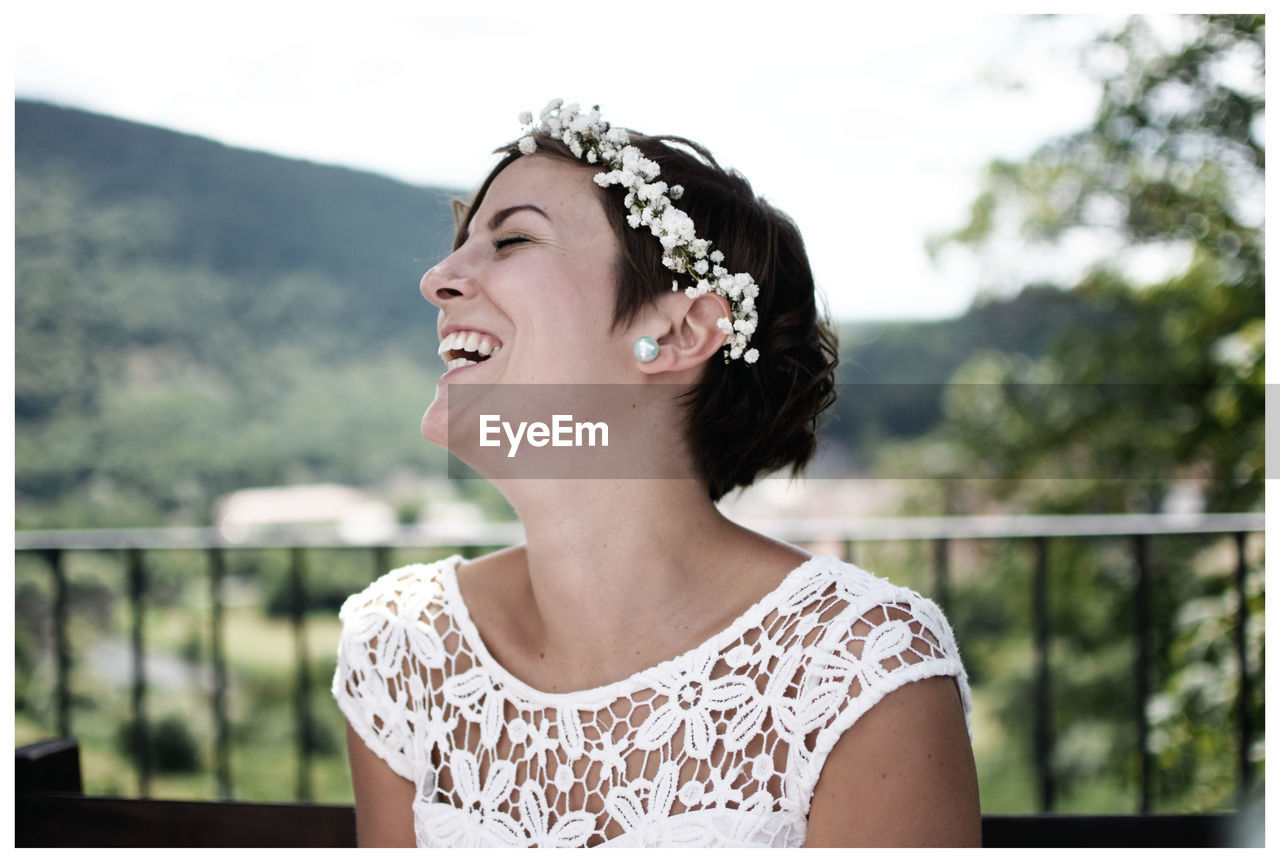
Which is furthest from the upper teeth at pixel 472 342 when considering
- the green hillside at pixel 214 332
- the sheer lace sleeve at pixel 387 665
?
the green hillside at pixel 214 332

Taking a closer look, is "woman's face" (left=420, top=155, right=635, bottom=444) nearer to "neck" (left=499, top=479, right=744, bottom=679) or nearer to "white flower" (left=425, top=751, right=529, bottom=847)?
"neck" (left=499, top=479, right=744, bottom=679)

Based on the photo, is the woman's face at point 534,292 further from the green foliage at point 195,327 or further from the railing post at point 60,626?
the green foliage at point 195,327

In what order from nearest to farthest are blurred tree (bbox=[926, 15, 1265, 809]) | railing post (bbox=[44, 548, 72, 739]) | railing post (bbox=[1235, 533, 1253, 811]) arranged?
→ railing post (bbox=[1235, 533, 1253, 811])
railing post (bbox=[44, 548, 72, 739])
blurred tree (bbox=[926, 15, 1265, 809])

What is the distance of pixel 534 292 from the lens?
3.95 ft


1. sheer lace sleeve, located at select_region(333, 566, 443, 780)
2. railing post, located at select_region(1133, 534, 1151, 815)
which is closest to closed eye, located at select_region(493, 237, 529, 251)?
sheer lace sleeve, located at select_region(333, 566, 443, 780)

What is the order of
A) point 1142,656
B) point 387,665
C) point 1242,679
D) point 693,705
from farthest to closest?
1. point 1142,656
2. point 1242,679
3. point 387,665
4. point 693,705

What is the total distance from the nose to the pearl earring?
22 cm

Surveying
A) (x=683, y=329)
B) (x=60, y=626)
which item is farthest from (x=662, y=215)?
(x=60, y=626)

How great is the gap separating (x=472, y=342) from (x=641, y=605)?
1.30 ft

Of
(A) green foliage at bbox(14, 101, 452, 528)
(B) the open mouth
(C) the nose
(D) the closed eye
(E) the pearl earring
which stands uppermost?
(A) green foliage at bbox(14, 101, 452, 528)

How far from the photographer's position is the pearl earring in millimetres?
1229

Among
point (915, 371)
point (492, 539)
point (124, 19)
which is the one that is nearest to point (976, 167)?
point (915, 371)

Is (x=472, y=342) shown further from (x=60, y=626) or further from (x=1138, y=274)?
(x=1138, y=274)
